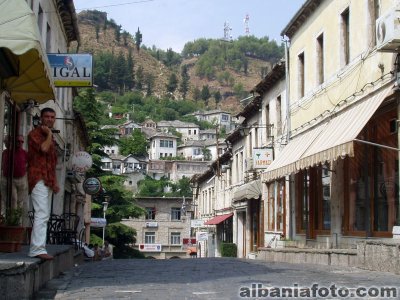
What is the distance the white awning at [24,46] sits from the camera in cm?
736

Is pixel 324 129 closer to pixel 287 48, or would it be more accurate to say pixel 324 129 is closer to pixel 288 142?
pixel 288 142

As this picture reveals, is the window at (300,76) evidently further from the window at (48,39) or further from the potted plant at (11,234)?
the potted plant at (11,234)

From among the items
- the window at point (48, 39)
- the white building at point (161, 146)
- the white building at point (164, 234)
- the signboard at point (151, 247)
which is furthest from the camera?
the white building at point (161, 146)

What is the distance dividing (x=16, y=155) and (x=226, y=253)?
26.3 m

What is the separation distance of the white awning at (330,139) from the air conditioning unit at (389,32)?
4.46ft

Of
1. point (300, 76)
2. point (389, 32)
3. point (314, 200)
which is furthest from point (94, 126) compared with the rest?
point (389, 32)

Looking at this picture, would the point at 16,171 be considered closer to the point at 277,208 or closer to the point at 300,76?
the point at 300,76

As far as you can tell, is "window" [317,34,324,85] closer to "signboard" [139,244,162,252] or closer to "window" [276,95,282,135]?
"window" [276,95,282,135]

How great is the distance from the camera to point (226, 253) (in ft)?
122

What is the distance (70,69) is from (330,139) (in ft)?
20.5

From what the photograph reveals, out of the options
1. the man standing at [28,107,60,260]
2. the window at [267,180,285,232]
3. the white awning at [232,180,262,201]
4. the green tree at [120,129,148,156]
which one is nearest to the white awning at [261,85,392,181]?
the window at [267,180,285,232]

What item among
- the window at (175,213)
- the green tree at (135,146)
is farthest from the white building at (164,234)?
the green tree at (135,146)

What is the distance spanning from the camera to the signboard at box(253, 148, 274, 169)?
27234mm

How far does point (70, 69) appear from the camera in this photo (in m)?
15.4
